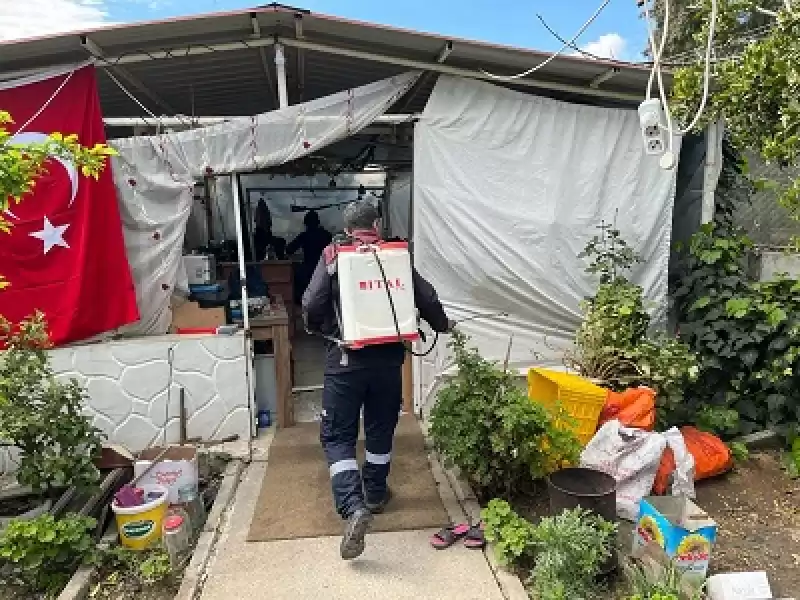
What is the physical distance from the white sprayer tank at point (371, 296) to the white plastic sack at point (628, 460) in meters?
1.63

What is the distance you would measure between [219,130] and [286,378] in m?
2.21

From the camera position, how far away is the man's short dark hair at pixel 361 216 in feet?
11.7

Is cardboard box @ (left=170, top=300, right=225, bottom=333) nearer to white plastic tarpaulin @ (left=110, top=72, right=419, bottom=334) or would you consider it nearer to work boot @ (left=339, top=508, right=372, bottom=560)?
white plastic tarpaulin @ (left=110, top=72, right=419, bottom=334)

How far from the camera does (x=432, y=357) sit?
515 cm

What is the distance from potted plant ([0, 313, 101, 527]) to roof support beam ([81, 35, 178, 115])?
2095mm

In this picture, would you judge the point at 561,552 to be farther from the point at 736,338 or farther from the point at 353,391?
the point at 736,338

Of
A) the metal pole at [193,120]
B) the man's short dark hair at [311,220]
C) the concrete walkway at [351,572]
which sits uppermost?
the metal pole at [193,120]

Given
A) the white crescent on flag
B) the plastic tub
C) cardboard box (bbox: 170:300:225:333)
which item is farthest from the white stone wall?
the plastic tub

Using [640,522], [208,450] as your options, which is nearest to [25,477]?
[208,450]

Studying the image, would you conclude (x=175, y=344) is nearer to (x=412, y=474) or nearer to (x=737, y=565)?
(x=412, y=474)

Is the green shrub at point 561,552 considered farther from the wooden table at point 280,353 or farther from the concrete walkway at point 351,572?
the wooden table at point 280,353

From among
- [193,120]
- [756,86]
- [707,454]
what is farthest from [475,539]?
[193,120]

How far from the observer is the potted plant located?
354 centimetres

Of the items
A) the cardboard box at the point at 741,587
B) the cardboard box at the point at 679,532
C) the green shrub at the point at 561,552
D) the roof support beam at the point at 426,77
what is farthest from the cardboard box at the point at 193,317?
the cardboard box at the point at 741,587
